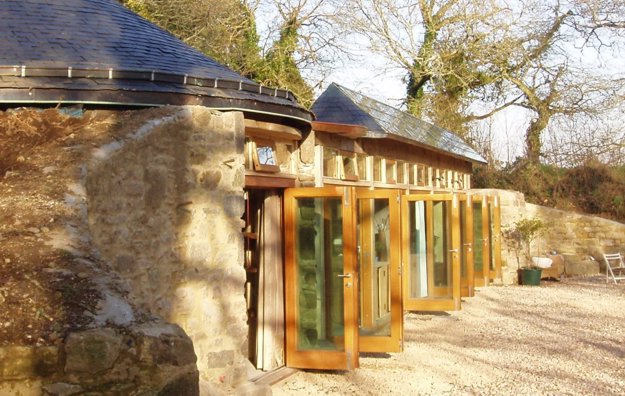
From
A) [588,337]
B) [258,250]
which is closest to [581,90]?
[588,337]

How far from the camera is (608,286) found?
15.4m

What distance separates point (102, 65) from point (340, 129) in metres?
3.57

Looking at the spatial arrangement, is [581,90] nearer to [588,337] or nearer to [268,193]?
[588,337]

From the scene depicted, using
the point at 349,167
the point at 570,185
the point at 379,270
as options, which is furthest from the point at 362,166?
the point at 570,185

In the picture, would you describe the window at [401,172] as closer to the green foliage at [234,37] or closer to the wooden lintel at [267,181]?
the wooden lintel at [267,181]

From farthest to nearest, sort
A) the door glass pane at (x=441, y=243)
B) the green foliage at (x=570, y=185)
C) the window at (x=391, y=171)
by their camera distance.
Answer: the green foliage at (x=570, y=185), the window at (x=391, y=171), the door glass pane at (x=441, y=243)

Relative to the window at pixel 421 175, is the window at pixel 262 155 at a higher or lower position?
lower

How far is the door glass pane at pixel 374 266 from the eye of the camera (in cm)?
833

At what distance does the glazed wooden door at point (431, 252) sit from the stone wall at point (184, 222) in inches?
197

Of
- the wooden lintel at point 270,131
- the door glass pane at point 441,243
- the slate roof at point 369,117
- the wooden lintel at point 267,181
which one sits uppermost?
the slate roof at point 369,117

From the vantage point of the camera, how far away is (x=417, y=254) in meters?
11.0

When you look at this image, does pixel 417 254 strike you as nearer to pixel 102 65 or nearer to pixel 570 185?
pixel 102 65

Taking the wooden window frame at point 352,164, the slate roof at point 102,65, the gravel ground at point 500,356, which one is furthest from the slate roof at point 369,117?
the slate roof at point 102,65

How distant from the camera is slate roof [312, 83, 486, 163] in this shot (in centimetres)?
1105
